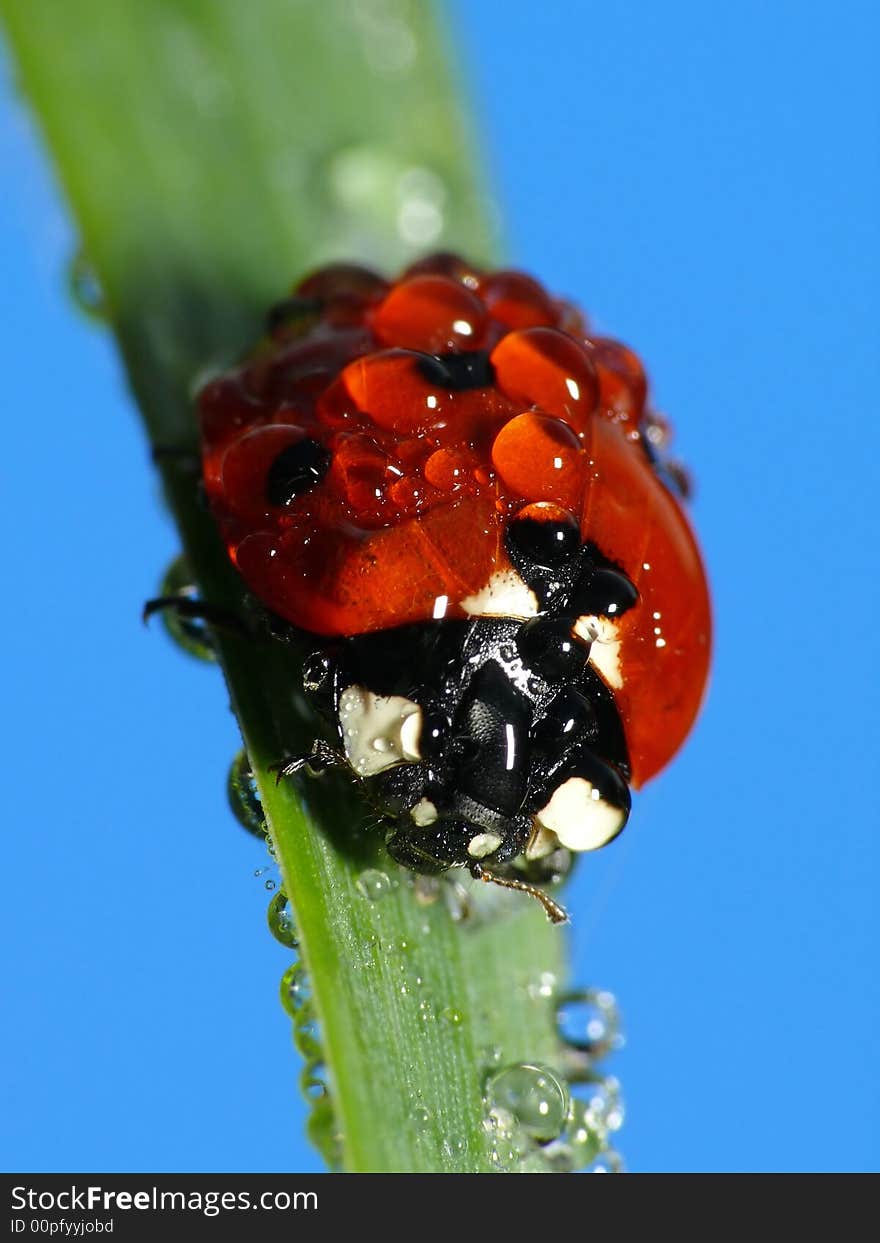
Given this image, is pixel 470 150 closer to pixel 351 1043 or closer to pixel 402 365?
pixel 402 365

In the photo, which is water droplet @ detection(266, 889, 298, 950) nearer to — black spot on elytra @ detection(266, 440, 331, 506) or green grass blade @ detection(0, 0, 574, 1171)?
green grass blade @ detection(0, 0, 574, 1171)

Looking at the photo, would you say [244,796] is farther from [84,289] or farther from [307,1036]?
[84,289]

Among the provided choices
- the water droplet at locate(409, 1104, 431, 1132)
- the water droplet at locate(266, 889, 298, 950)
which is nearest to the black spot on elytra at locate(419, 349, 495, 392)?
the water droplet at locate(266, 889, 298, 950)

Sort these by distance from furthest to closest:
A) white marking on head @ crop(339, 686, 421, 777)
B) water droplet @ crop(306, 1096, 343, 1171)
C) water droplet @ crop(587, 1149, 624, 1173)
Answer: water droplet @ crop(587, 1149, 624, 1173), white marking on head @ crop(339, 686, 421, 777), water droplet @ crop(306, 1096, 343, 1171)

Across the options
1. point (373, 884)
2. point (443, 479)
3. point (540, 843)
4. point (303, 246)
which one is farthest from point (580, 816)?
point (303, 246)

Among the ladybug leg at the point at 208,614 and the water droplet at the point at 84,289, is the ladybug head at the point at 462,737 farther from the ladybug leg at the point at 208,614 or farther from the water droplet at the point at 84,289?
the water droplet at the point at 84,289

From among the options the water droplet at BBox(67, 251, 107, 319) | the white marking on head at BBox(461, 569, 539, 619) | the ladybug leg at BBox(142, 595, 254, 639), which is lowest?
the white marking on head at BBox(461, 569, 539, 619)
